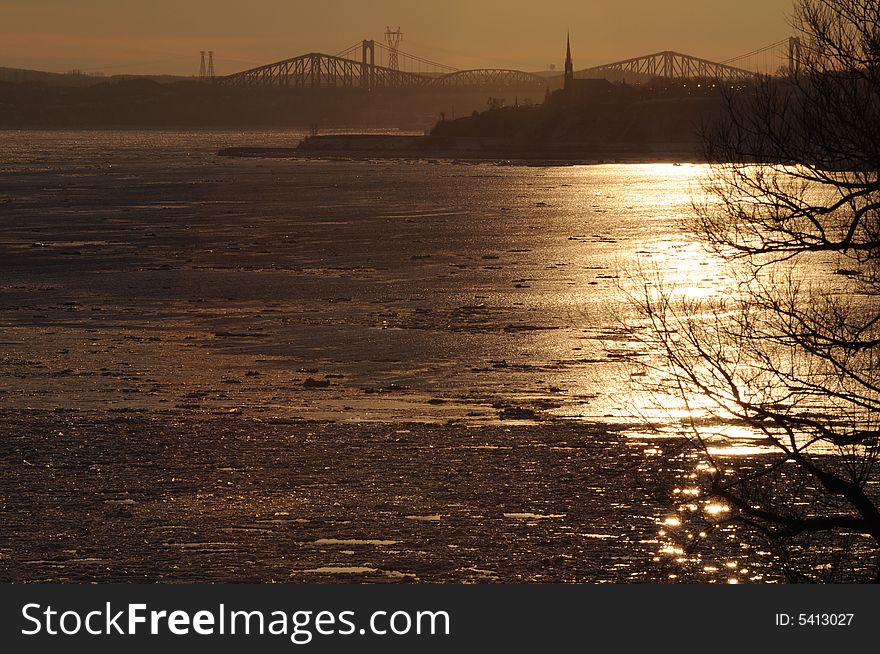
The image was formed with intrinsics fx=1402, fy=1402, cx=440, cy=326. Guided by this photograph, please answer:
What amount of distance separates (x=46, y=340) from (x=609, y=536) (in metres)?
14.2

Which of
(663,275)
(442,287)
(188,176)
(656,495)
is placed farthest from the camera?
(188,176)

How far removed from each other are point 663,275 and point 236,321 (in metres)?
13.0

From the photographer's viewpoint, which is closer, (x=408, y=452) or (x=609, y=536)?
(x=609, y=536)

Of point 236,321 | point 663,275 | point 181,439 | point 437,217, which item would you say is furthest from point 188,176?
point 181,439

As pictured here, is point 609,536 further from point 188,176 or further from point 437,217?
point 188,176

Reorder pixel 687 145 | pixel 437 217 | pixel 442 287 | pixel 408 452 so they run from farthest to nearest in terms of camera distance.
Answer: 1. pixel 687 145
2. pixel 437 217
3. pixel 442 287
4. pixel 408 452

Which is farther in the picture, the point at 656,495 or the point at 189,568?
the point at 656,495

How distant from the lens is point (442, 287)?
3244cm

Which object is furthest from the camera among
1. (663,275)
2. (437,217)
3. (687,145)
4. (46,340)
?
(687,145)

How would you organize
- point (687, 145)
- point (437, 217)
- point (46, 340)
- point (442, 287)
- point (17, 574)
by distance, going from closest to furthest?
point (17, 574), point (46, 340), point (442, 287), point (437, 217), point (687, 145)

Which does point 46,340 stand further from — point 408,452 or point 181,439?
point 408,452

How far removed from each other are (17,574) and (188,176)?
93485mm

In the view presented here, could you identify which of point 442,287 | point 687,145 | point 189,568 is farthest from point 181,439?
point 687,145

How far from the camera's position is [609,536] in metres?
12.0
